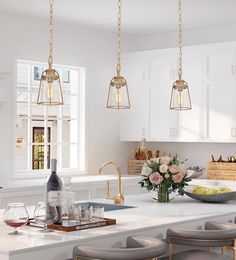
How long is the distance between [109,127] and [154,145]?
0.73 meters

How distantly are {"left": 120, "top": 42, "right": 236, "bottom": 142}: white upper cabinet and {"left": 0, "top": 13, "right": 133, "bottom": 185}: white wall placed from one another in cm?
26

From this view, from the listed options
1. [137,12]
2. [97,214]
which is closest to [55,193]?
[97,214]

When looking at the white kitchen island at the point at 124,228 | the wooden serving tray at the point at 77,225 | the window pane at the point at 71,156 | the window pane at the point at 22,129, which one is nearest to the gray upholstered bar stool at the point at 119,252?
the white kitchen island at the point at 124,228

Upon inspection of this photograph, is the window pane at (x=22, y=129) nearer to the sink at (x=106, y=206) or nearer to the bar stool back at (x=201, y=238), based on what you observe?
the sink at (x=106, y=206)

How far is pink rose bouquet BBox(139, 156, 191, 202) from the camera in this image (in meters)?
4.63

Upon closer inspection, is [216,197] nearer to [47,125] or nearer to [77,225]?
[77,225]

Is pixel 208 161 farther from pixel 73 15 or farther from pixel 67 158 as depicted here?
pixel 73 15

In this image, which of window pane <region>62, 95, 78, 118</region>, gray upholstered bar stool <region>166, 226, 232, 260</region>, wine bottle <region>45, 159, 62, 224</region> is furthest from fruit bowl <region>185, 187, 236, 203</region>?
window pane <region>62, 95, 78, 118</region>

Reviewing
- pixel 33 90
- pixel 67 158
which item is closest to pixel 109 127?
pixel 67 158

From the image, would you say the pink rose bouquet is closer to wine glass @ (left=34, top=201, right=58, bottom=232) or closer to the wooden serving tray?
the wooden serving tray

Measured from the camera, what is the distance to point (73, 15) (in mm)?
6816

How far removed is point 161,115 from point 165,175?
297 centimetres

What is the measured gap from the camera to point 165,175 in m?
4.65

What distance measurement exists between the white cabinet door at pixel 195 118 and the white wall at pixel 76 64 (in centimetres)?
104
